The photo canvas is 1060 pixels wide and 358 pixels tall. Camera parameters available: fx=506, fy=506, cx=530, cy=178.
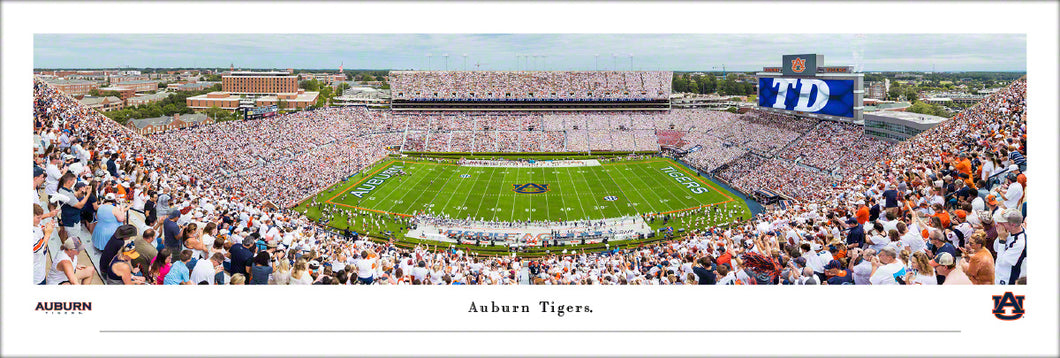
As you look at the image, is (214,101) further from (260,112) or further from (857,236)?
(857,236)

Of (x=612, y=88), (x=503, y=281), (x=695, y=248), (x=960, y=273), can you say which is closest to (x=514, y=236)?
(x=695, y=248)

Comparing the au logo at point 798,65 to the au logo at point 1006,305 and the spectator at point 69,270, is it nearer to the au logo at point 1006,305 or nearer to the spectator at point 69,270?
the au logo at point 1006,305

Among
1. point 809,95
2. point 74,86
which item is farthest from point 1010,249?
point 809,95

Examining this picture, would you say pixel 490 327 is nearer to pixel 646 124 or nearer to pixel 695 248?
pixel 695 248

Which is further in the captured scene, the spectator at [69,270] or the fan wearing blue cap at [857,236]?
the fan wearing blue cap at [857,236]

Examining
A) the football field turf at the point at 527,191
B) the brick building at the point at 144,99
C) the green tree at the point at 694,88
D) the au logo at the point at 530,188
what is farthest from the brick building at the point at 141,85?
the green tree at the point at 694,88

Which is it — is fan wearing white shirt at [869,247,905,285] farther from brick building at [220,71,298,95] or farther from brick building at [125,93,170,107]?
brick building at [220,71,298,95]
